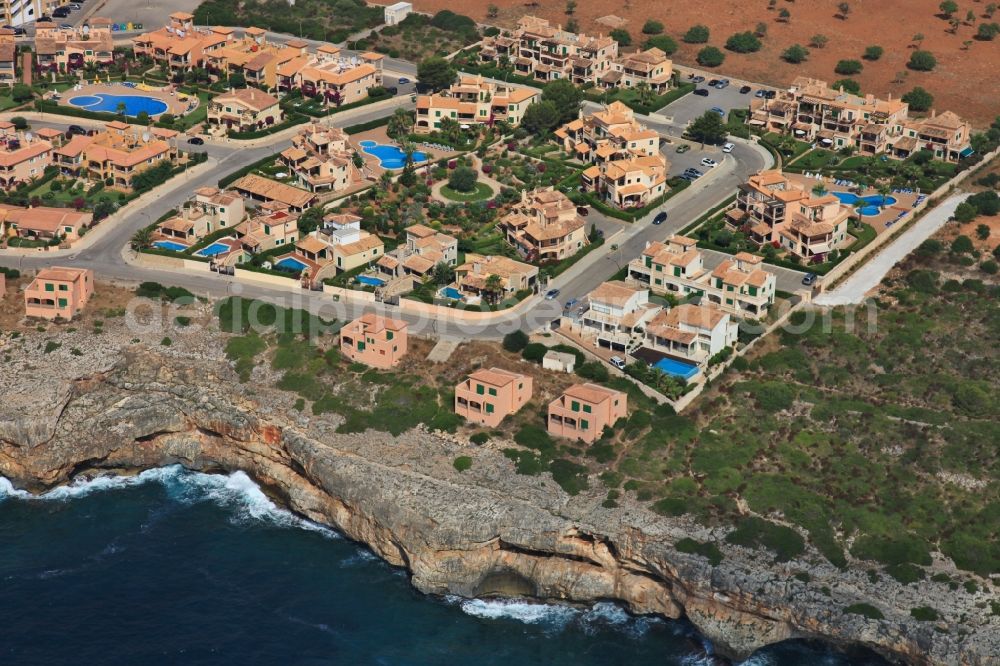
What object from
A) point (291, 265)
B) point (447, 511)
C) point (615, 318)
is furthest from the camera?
point (291, 265)

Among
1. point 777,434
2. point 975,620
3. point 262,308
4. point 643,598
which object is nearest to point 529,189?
point 262,308

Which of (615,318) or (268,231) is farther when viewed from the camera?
(268,231)

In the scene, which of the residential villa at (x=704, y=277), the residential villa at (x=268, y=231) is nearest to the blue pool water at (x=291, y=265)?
the residential villa at (x=268, y=231)

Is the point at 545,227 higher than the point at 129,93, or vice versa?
the point at 545,227

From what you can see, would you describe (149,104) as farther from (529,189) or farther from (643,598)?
(643,598)

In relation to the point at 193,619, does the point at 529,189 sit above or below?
above

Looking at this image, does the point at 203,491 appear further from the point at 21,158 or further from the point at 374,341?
the point at 21,158

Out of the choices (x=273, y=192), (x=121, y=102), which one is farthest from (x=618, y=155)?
(x=121, y=102)

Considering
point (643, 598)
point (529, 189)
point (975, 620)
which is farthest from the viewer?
point (529, 189)

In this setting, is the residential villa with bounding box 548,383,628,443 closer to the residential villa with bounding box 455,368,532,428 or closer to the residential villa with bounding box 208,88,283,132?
the residential villa with bounding box 455,368,532,428
